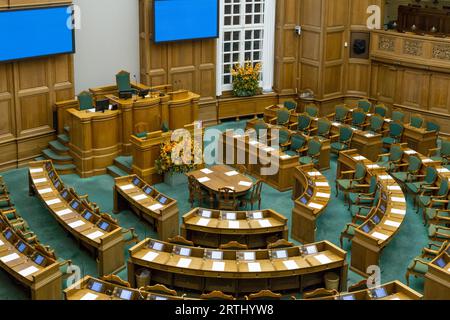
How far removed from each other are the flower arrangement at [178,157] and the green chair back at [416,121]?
6443mm

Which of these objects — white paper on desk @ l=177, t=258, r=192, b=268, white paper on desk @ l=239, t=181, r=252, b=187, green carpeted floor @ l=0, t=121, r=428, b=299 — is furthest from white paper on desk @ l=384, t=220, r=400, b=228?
white paper on desk @ l=177, t=258, r=192, b=268

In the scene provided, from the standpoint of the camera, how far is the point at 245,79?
2250 cm

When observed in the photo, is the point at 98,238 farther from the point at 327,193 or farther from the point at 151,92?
the point at 151,92

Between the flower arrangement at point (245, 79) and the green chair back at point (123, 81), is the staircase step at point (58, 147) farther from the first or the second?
the flower arrangement at point (245, 79)

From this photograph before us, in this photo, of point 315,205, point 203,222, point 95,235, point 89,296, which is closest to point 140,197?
point 203,222

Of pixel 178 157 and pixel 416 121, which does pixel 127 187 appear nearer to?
pixel 178 157

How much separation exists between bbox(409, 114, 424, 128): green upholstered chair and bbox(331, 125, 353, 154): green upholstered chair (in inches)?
79.6

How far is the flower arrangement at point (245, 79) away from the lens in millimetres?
22470

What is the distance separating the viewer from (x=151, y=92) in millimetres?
19359

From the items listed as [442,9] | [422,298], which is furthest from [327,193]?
[442,9]

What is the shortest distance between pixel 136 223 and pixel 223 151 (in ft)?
13.2

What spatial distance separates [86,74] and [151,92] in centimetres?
212

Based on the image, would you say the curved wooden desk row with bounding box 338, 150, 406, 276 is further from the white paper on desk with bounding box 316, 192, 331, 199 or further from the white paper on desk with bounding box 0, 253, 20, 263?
the white paper on desk with bounding box 0, 253, 20, 263

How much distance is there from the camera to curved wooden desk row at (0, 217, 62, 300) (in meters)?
11.9
